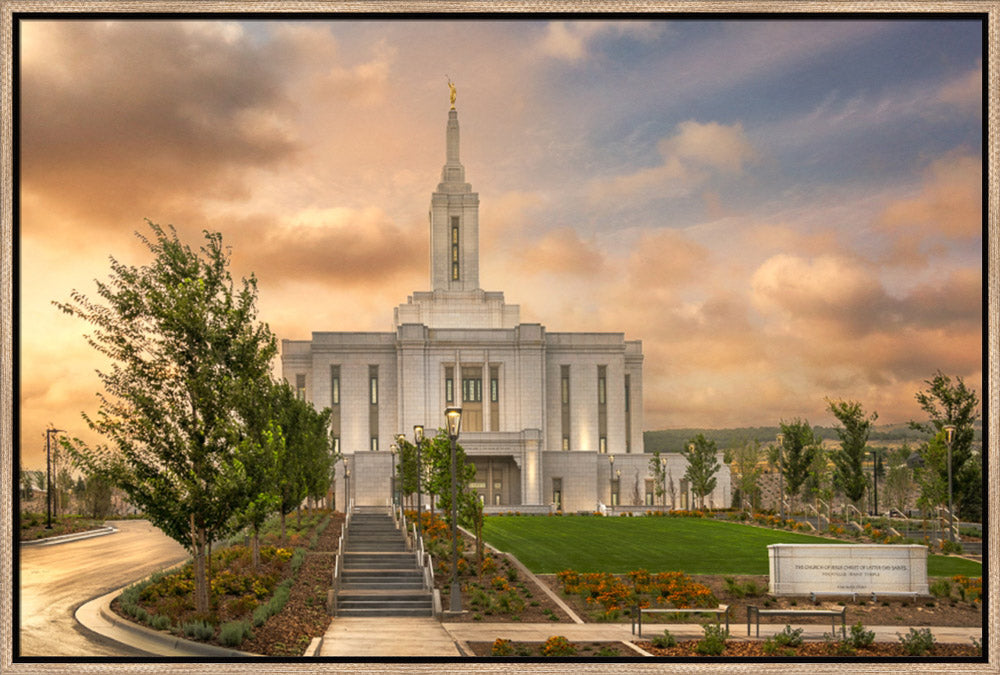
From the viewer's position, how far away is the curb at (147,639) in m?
16.5

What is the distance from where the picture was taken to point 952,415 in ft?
121

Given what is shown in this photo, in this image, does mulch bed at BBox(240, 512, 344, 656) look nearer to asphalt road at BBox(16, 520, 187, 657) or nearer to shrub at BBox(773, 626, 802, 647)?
asphalt road at BBox(16, 520, 187, 657)

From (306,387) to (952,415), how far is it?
5508cm

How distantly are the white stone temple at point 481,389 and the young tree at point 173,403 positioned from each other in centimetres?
5180

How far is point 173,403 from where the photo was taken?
1856cm

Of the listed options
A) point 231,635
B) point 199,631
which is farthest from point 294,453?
point 231,635

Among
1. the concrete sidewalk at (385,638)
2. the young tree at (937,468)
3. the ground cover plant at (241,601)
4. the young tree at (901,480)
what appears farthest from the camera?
the young tree at (901,480)

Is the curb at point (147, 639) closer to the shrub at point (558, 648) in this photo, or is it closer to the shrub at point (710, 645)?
the shrub at point (558, 648)

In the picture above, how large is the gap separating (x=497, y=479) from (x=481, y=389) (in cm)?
843

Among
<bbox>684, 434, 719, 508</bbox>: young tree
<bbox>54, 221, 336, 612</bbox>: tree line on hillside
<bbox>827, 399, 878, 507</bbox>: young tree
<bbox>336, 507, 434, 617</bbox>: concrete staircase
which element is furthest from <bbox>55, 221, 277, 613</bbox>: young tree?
<bbox>684, 434, 719, 508</bbox>: young tree

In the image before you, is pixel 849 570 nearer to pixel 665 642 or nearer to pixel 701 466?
pixel 665 642

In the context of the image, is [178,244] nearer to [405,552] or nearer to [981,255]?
[981,255]

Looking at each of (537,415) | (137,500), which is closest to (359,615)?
(137,500)

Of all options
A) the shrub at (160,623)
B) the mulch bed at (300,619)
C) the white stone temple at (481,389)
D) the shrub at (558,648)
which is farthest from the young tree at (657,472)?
the shrub at (160,623)
